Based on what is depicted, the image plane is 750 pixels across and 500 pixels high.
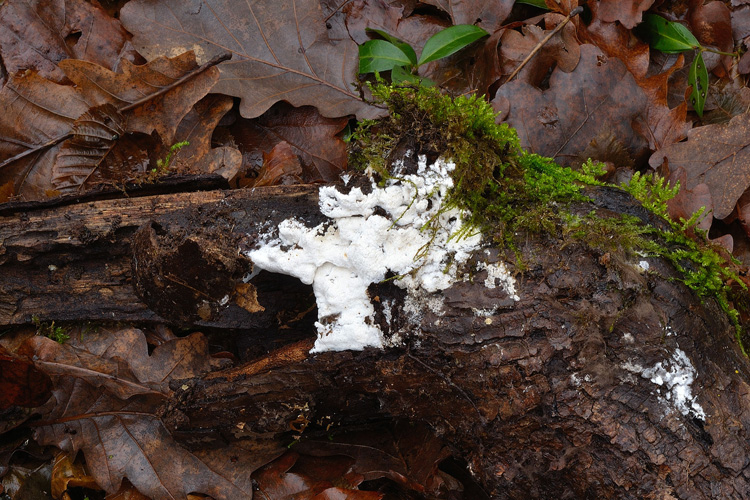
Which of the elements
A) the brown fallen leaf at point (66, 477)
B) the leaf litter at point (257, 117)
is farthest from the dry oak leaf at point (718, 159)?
the brown fallen leaf at point (66, 477)

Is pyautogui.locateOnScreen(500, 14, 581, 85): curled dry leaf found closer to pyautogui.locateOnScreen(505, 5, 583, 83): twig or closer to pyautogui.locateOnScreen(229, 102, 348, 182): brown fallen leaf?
pyautogui.locateOnScreen(505, 5, 583, 83): twig

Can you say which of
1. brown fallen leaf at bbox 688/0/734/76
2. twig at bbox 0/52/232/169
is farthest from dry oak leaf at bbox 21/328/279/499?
brown fallen leaf at bbox 688/0/734/76

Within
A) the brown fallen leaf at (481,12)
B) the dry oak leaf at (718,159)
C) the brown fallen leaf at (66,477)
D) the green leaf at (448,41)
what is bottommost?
the brown fallen leaf at (66,477)

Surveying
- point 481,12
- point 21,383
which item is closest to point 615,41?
point 481,12

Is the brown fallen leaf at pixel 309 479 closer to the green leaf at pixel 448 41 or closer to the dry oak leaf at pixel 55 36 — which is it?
the green leaf at pixel 448 41

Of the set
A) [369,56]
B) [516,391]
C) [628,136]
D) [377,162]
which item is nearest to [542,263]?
[516,391]

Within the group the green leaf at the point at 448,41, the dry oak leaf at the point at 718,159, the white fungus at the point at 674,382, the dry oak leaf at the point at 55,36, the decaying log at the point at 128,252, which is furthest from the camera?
the dry oak leaf at the point at 55,36
